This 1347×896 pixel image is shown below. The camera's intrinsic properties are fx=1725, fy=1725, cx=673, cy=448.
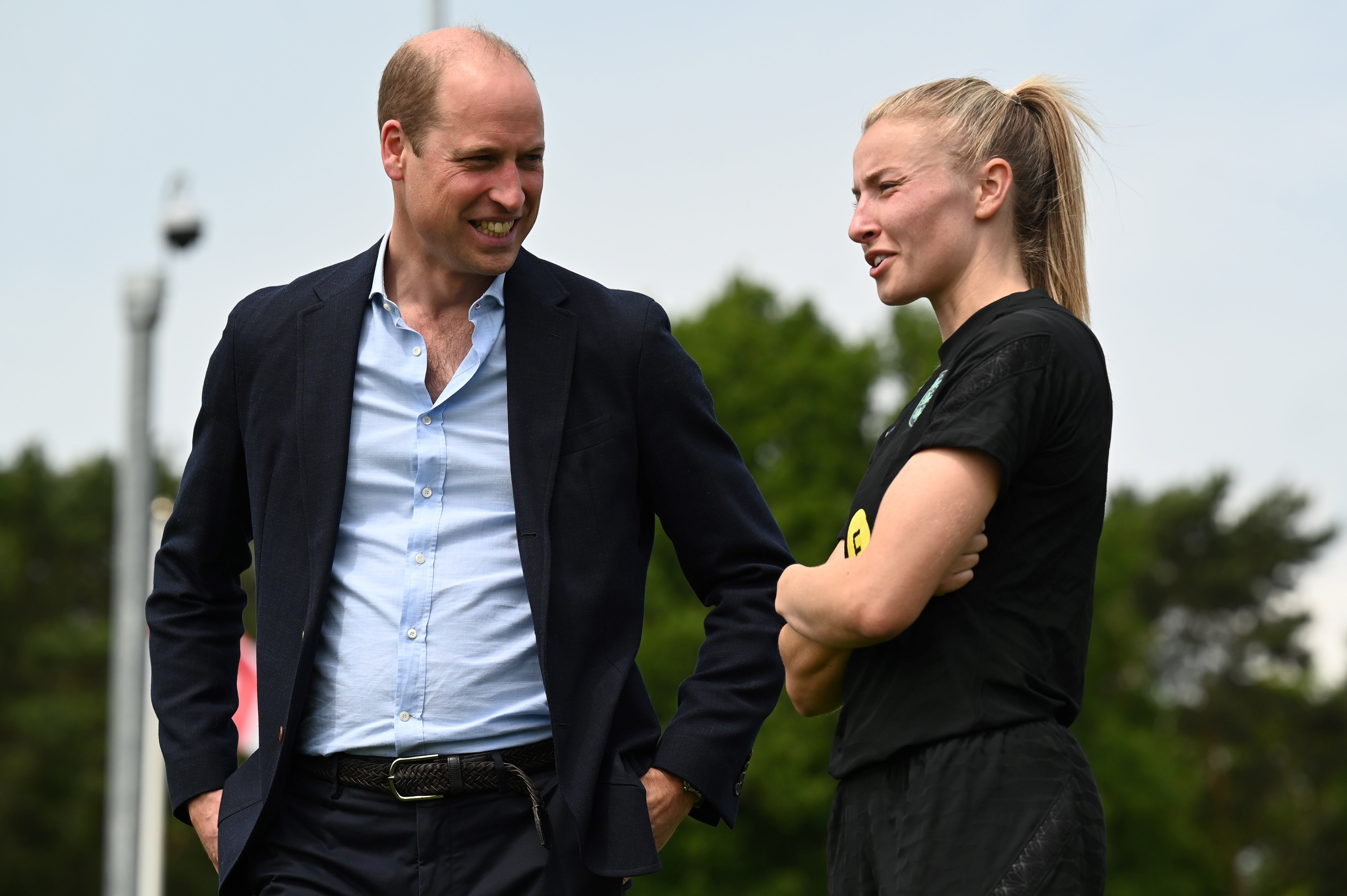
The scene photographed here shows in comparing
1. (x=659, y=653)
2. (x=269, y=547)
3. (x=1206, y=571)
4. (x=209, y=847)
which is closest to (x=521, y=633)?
(x=269, y=547)

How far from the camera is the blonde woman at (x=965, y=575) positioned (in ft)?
9.37

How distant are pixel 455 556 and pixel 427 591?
3.9 inches

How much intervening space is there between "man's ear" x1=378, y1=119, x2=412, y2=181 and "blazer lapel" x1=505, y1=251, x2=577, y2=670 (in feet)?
1.16

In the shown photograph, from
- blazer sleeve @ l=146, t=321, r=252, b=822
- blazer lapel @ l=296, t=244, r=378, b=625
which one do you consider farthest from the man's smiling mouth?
blazer sleeve @ l=146, t=321, r=252, b=822

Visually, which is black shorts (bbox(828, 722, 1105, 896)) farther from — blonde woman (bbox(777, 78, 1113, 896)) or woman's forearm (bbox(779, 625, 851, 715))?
woman's forearm (bbox(779, 625, 851, 715))

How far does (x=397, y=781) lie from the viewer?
3.66 metres

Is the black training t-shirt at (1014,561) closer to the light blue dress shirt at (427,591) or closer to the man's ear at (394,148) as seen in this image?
the light blue dress shirt at (427,591)

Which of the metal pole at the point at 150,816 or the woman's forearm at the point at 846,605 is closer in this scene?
the woman's forearm at the point at 846,605

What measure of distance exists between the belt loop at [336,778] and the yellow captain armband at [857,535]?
129 centimetres

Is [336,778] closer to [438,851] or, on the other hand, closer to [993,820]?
[438,851]

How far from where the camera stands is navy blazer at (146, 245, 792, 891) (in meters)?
3.76

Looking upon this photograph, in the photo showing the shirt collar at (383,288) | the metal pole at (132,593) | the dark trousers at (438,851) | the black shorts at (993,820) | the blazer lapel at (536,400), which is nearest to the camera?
the black shorts at (993,820)

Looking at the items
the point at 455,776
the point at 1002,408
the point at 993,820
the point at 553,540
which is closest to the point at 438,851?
the point at 455,776

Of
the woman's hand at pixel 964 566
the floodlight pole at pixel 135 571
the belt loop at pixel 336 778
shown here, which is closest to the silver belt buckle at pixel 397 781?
the belt loop at pixel 336 778
